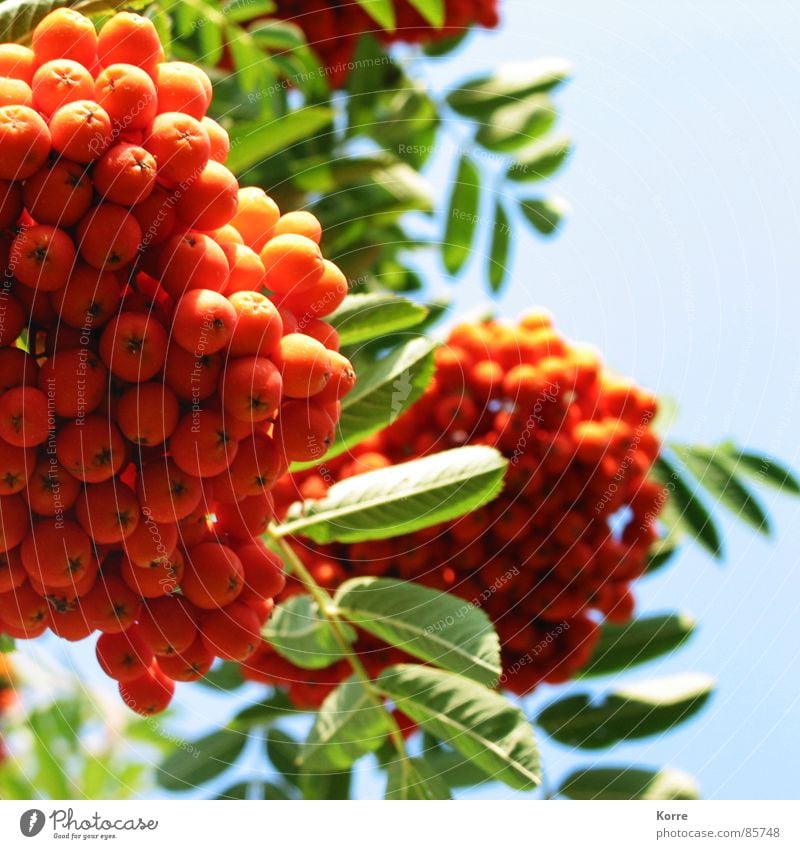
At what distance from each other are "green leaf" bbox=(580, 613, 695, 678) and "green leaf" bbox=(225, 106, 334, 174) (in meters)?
1.41

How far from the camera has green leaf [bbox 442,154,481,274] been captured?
3.10 m

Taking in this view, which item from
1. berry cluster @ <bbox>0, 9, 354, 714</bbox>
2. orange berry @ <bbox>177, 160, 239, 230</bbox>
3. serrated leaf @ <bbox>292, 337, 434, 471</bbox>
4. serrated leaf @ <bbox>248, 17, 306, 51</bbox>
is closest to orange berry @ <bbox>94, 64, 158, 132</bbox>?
berry cluster @ <bbox>0, 9, 354, 714</bbox>

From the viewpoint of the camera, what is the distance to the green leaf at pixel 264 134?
2254mm

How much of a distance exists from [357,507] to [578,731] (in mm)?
1123

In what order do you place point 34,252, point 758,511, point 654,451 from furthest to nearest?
point 758,511
point 654,451
point 34,252

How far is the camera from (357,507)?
6.39ft

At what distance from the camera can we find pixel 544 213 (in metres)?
3.23

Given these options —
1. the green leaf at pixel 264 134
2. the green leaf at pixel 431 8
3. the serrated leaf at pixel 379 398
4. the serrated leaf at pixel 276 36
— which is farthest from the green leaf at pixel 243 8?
the serrated leaf at pixel 379 398

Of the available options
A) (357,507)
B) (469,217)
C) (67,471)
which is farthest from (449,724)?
(469,217)

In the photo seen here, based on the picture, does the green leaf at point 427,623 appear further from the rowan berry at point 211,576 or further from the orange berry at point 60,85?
the orange berry at point 60,85

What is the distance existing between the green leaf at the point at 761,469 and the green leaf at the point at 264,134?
139cm

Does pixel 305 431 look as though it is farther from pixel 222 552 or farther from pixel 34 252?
pixel 34 252

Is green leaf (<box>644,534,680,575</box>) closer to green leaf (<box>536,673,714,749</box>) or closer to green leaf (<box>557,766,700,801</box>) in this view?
green leaf (<box>536,673,714,749</box>)
